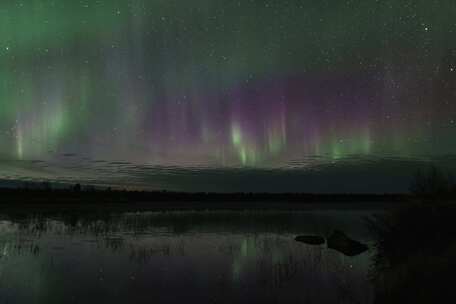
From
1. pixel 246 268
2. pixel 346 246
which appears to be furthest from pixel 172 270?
pixel 346 246

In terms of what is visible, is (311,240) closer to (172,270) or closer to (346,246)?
(346,246)

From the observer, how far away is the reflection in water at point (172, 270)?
17.6m

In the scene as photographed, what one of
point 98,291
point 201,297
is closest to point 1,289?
point 98,291

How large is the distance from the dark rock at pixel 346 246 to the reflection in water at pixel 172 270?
0.89 meters

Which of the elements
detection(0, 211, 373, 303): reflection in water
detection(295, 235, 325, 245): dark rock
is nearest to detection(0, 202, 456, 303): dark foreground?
detection(0, 211, 373, 303): reflection in water

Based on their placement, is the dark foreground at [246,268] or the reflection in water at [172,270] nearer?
the dark foreground at [246,268]

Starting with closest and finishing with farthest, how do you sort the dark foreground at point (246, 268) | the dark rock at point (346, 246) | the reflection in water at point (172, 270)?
the dark foreground at point (246, 268)
the reflection in water at point (172, 270)
the dark rock at point (346, 246)

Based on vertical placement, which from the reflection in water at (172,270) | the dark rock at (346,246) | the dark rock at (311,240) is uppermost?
the reflection in water at (172,270)

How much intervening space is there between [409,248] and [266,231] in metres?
26.6

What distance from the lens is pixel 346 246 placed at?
31188 millimetres

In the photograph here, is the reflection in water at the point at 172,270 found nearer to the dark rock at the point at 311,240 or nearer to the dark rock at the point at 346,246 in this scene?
the dark rock at the point at 346,246

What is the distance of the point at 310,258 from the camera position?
92.0 ft

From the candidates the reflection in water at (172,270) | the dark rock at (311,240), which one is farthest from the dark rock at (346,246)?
the dark rock at (311,240)

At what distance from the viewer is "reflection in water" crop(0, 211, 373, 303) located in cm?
1764
